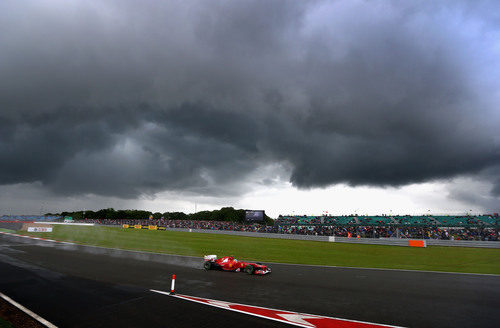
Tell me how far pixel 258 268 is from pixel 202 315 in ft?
27.7

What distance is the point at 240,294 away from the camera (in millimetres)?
11781

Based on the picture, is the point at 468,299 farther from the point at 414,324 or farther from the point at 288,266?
the point at 288,266

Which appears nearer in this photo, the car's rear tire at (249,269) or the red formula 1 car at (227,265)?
the car's rear tire at (249,269)

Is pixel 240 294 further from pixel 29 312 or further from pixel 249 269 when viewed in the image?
pixel 29 312

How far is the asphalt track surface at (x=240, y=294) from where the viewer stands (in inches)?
339

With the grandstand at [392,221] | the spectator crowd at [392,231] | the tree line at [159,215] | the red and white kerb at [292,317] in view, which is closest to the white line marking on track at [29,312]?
the red and white kerb at [292,317]

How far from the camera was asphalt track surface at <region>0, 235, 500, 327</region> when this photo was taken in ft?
28.3

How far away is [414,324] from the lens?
8102 millimetres

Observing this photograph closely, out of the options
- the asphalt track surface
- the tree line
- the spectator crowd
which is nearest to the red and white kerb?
the asphalt track surface

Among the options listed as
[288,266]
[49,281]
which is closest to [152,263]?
[49,281]

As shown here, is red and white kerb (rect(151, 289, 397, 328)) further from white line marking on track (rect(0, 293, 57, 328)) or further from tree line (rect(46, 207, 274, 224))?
tree line (rect(46, 207, 274, 224))

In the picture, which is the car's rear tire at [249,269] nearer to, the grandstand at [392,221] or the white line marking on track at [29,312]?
the white line marking on track at [29,312]

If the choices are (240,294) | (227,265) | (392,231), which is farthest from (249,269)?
(392,231)

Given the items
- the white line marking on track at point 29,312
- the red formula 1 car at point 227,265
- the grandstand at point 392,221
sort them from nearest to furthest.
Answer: the white line marking on track at point 29,312 → the red formula 1 car at point 227,265 → the grandstand at point 392,221
